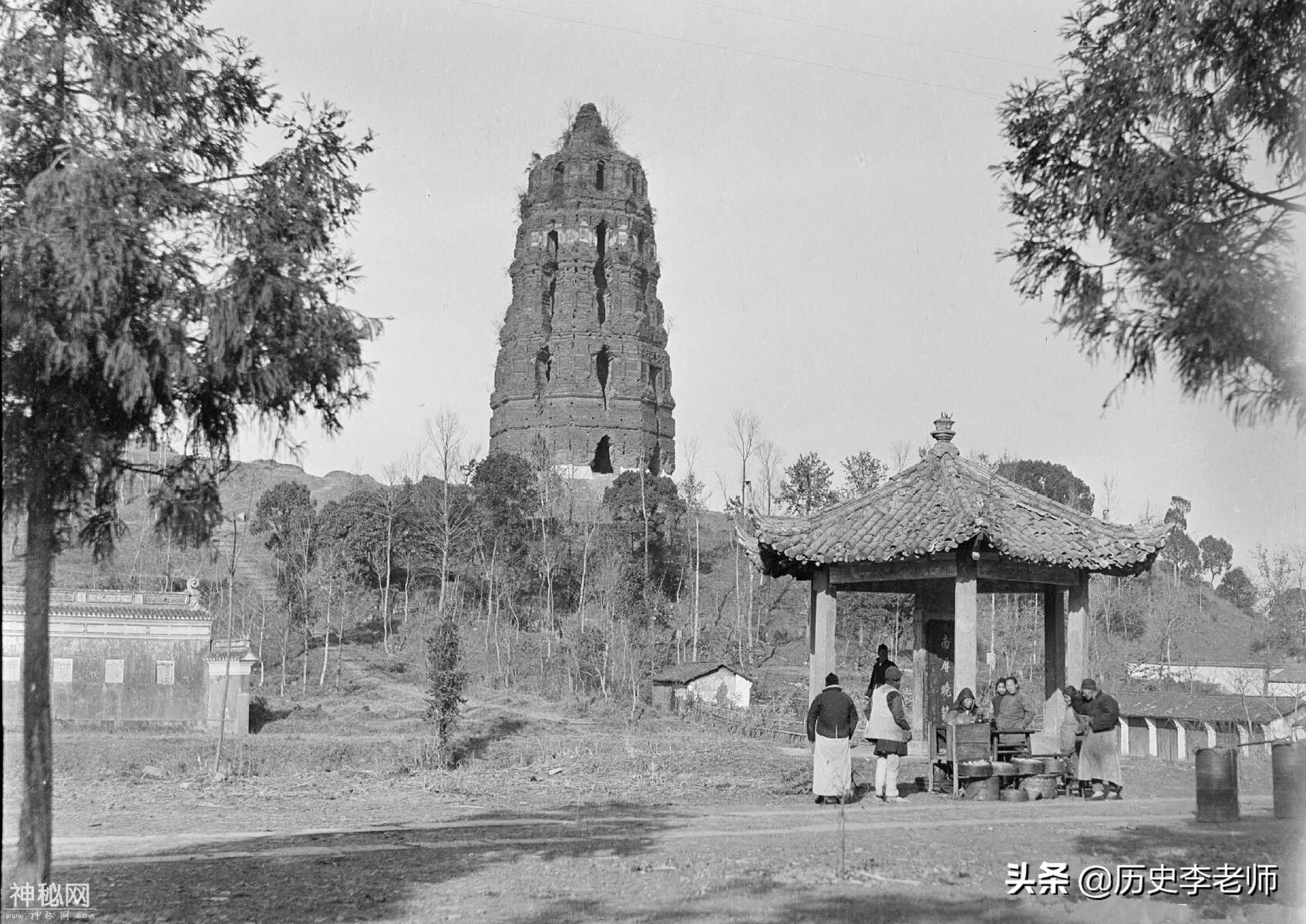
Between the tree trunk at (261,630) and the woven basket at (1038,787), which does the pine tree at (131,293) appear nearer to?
the woven basket at (1038,787)

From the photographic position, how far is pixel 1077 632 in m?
15.5

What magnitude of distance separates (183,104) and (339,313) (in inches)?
61.6

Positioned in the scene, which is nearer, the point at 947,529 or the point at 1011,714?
the point at 1011,714

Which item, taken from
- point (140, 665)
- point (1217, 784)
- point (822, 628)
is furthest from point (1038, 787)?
point (140, 665)

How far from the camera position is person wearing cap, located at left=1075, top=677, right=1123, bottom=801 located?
13.5 meters

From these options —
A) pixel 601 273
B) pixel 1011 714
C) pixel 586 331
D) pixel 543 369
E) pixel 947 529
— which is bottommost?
pixel 1011 714

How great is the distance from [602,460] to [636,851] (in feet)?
173

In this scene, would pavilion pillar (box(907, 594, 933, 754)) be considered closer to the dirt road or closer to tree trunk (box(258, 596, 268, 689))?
the dirt road

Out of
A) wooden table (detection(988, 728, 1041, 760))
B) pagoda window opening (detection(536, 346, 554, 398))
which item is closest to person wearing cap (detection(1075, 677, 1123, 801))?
wooden table (detection(988, 728, 1041, 760))

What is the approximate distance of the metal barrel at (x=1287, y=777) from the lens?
10875 millimetres

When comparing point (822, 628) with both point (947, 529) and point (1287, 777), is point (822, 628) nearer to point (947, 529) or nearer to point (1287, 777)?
point (947, 529)

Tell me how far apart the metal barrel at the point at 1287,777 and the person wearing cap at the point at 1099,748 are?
1894mm

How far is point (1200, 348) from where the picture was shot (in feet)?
20.6

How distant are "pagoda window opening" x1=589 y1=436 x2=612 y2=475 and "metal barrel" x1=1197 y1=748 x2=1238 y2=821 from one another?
5074cm
